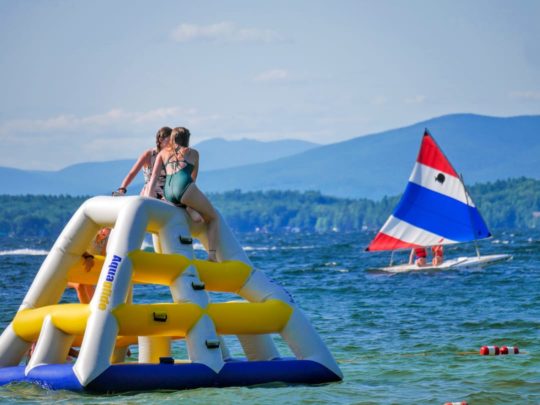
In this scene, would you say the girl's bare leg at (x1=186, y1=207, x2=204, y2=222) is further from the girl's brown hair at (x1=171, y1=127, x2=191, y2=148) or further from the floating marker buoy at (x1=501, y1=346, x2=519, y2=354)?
the floating marker buoy at (x1=501, y1=346, x2=519, y2=354)

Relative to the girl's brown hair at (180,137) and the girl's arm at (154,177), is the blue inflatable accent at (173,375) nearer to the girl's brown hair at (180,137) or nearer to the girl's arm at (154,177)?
the girl's arm at (154,177)

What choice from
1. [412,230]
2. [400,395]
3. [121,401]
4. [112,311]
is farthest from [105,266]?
[412,230]

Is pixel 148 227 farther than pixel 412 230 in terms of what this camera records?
No

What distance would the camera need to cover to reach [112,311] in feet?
53.6

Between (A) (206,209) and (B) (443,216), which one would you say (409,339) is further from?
(B) (443,216)

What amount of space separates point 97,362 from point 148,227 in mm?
2125

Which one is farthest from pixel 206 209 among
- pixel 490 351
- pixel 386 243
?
pixel 386 243

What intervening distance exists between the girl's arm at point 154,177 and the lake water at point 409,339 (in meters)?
3.05

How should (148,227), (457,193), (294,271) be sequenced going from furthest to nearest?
1. (294,271)
2. (457,193)
3. (148,227)

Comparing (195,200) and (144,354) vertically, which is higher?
(195,200)

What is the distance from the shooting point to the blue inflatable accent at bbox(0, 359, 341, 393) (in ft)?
53.4

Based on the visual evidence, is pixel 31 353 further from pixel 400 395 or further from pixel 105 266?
pixel 400 395

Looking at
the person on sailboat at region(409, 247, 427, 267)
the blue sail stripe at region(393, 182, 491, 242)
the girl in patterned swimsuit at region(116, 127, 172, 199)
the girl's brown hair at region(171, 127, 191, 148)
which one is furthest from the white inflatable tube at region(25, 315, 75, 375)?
the person on sailboat at region(409, 247, 427, 267)

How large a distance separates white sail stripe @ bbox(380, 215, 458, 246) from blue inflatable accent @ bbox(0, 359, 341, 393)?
35537 mm
